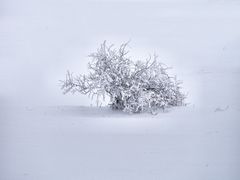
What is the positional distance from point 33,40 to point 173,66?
227 cm

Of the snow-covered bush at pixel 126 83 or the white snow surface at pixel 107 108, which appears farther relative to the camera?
the snow-covered bush at pixel 126 83

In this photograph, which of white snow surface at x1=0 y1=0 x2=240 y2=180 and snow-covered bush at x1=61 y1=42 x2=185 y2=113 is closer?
white snow surface at x1=0 y1=0 x2=240 y2=180

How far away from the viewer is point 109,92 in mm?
7277

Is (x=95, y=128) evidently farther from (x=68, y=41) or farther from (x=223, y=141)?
(x=68, y=41)

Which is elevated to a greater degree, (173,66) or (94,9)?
(94,9)

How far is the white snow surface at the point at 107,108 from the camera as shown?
195 inches

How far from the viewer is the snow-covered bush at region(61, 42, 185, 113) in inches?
282

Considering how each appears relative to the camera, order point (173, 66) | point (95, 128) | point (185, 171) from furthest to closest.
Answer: point (173, 66), point (95, 128), point (185, 171)

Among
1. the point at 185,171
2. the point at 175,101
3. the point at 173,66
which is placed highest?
the point at 173,66

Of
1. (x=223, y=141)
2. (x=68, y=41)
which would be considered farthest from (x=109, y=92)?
(x=223, y=141)

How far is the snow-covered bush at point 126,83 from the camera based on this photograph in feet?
23.5

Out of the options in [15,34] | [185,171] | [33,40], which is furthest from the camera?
[33,40]

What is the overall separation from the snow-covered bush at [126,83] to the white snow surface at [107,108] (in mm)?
209

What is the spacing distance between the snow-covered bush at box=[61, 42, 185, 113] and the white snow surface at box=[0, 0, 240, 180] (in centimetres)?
21
